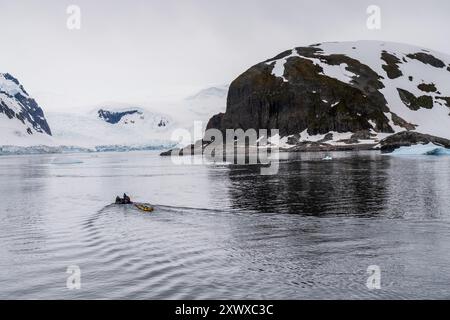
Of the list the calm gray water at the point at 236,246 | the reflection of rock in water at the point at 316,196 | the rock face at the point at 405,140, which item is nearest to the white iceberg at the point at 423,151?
the rock face at the point at 405,140

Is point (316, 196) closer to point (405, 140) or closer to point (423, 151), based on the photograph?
point (423, 151)

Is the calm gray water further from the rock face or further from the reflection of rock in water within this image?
the rock face

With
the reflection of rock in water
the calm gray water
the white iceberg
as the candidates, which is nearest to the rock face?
the white iceberg

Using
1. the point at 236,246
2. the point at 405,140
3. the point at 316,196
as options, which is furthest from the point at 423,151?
the point at 236,246

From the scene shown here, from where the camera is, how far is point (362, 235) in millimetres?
30109

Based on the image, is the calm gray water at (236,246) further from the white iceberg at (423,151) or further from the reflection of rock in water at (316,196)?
the white iceberg at (423,151)

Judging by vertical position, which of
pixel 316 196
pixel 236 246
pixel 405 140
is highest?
pixel 405 140

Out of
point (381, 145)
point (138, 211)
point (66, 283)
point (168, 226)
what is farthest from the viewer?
point (381, 145)

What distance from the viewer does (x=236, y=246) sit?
2816 cm

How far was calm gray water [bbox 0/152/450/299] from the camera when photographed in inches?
789

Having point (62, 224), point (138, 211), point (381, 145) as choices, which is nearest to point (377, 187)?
point (138, 211)

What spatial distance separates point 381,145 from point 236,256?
182460mm
